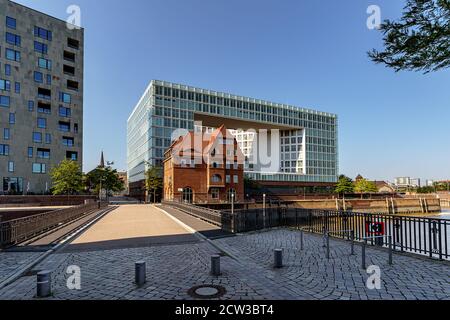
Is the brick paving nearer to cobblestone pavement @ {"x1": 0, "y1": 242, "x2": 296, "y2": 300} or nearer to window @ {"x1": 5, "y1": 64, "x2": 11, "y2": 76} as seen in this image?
cobblestone pavement @ {"x1": 0, "y1": 242, "x2": 296, "y2": 300}

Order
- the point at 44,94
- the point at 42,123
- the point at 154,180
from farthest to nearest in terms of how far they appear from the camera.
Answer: the point at 154,180
the point at 44,94
the point at 42,123

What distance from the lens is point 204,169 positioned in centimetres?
5619

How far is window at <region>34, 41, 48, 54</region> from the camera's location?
5250cm

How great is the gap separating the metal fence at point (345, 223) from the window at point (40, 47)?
55.8 metres

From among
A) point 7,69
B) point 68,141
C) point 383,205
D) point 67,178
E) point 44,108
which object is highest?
point 7,69

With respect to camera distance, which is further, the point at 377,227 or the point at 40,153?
the point at 40,153

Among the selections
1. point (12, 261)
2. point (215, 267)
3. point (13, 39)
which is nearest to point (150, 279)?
point (215, 267)

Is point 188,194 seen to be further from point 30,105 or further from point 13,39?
point 13,39

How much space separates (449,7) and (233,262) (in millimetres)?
7262

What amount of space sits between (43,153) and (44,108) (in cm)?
835

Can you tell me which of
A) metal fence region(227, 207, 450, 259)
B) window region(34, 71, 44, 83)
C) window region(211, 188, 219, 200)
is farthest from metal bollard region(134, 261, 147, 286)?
window region(34, 71, 44, 83)

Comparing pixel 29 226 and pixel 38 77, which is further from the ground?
pixel 38 77

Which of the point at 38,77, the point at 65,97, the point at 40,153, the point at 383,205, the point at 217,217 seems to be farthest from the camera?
the point at 383,205

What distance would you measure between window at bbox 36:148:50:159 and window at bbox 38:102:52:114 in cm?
704
